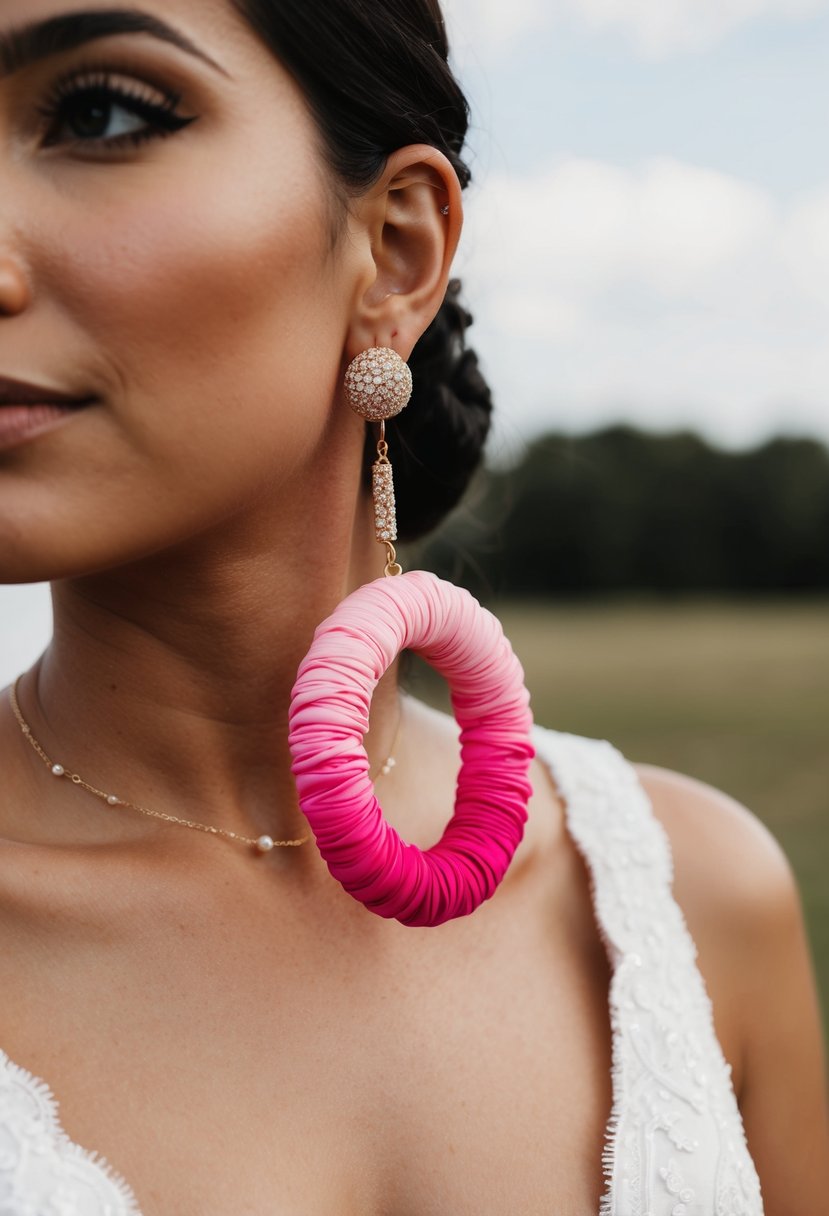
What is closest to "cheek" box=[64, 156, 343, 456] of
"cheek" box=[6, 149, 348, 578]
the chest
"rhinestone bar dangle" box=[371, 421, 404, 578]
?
"cheek" box=[6, 149, 348, 578]

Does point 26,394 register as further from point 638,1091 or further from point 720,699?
point 720,699

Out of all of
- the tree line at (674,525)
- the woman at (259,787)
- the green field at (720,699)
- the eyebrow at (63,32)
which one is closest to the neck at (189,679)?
the woman at (259,787)

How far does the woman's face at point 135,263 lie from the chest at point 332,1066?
676mm

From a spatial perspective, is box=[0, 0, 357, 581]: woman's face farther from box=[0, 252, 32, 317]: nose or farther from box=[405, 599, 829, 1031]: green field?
box=[405, 599, 829, 1031]: green field

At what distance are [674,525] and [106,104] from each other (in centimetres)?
4133

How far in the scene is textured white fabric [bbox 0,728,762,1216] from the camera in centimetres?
177

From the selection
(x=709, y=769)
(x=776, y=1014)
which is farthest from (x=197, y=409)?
(x=709, y=769)

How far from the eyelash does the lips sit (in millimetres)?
362

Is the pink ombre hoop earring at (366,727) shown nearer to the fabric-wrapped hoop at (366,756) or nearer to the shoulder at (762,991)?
the fabric-wrapped hoop at (366,756)

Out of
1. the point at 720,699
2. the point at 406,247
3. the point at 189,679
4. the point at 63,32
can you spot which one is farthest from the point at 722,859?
the point at 720,699

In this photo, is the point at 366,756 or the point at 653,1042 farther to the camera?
the point at 653,1042

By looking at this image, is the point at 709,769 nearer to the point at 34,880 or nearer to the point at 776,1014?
the point at 776,1014

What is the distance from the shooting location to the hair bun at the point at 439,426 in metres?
2.66

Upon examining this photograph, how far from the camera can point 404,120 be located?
85.4 inches
